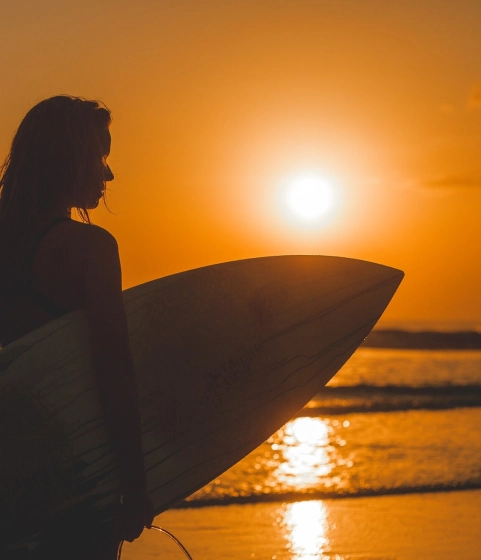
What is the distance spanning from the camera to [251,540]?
16.6ft

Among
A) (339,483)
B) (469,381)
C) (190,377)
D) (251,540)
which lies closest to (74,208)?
(190,377)

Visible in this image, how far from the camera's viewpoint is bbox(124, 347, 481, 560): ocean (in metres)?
4.85

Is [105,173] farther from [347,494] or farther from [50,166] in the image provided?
[347,494]

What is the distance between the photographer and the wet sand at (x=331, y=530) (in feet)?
15.4

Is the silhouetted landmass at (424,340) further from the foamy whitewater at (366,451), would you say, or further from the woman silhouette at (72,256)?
the woman silhouette at (72,256)

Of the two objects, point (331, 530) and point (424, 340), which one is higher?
point (424, 340)

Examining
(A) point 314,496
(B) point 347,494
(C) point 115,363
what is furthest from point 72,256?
(B) point 347,494

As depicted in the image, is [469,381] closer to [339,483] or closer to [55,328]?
[339,483]

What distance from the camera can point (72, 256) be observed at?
5.83 ft

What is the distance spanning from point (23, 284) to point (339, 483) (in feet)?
18.0

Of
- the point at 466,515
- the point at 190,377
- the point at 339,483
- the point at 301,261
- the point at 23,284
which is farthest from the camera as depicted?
the point at 339,483

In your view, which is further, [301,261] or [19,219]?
[301,261]

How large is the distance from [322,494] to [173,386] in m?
4.41

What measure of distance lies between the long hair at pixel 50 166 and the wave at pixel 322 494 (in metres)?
4.56
